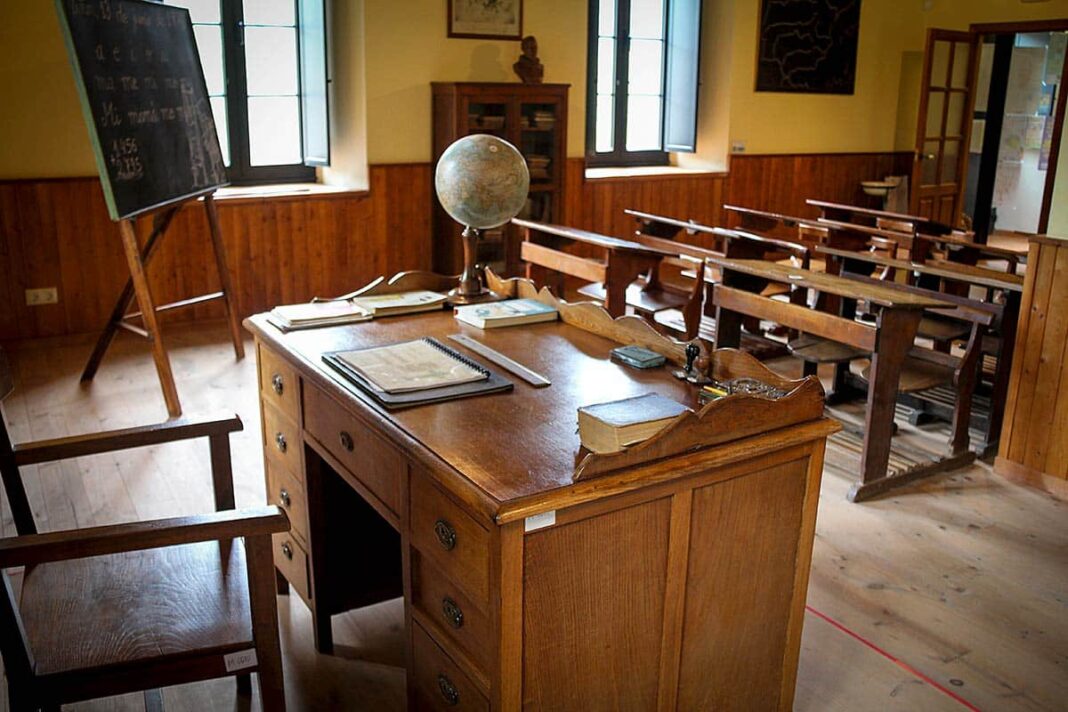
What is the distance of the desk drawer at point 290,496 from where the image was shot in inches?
97.8

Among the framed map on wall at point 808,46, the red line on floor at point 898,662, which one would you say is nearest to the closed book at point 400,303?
the red line on floor at point 898,662

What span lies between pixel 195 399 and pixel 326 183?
2.45 m

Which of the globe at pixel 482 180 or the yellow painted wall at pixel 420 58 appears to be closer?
the globe at pixel 482 180

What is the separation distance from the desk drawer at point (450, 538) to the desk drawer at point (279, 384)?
70 cm

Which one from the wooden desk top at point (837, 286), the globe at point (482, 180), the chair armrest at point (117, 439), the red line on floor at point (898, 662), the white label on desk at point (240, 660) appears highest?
the globe at point (482, 180)

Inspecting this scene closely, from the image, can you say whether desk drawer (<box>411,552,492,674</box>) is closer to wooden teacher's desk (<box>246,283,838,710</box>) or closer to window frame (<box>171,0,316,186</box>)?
wooden teacher's desk (<box>246,283,838,710</box>)

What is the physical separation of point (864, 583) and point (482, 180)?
1659 millimetres

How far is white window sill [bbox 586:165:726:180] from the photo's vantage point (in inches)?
288

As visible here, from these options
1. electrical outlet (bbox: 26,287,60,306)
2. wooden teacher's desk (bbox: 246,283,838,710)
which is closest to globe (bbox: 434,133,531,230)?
wooden teacher's desk (bbox: 246,283,838,710)

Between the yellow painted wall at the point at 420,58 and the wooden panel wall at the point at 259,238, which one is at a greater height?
the yellow painted wall at the point at 420,58

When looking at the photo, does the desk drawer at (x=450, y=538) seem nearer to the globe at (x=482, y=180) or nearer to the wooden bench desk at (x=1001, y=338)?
the globe at (x=482, y=180)

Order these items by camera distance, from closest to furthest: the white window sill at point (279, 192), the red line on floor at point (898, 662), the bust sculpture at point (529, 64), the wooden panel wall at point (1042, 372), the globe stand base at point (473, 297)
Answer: the red line on floor at point (898, 662)
the globe stand base at point (473, 297)
the wooden panel wall at point (1042, 372)
the white window sill at point (279, 192)
the bust sculpture at point (529, 64)

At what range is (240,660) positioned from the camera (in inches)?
70.8

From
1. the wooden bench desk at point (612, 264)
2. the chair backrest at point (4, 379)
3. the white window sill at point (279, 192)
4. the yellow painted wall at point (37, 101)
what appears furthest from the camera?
the white window sill at point (279, 192)
